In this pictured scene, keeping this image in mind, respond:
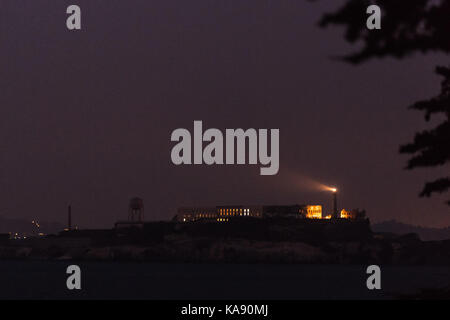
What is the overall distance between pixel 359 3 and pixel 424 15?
70.3 inches

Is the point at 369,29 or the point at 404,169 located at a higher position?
the point at 369,29

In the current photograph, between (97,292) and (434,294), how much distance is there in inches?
3604

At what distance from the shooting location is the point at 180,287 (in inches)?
5384

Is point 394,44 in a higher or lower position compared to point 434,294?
higher

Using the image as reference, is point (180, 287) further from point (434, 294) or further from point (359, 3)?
point (359, 3)
